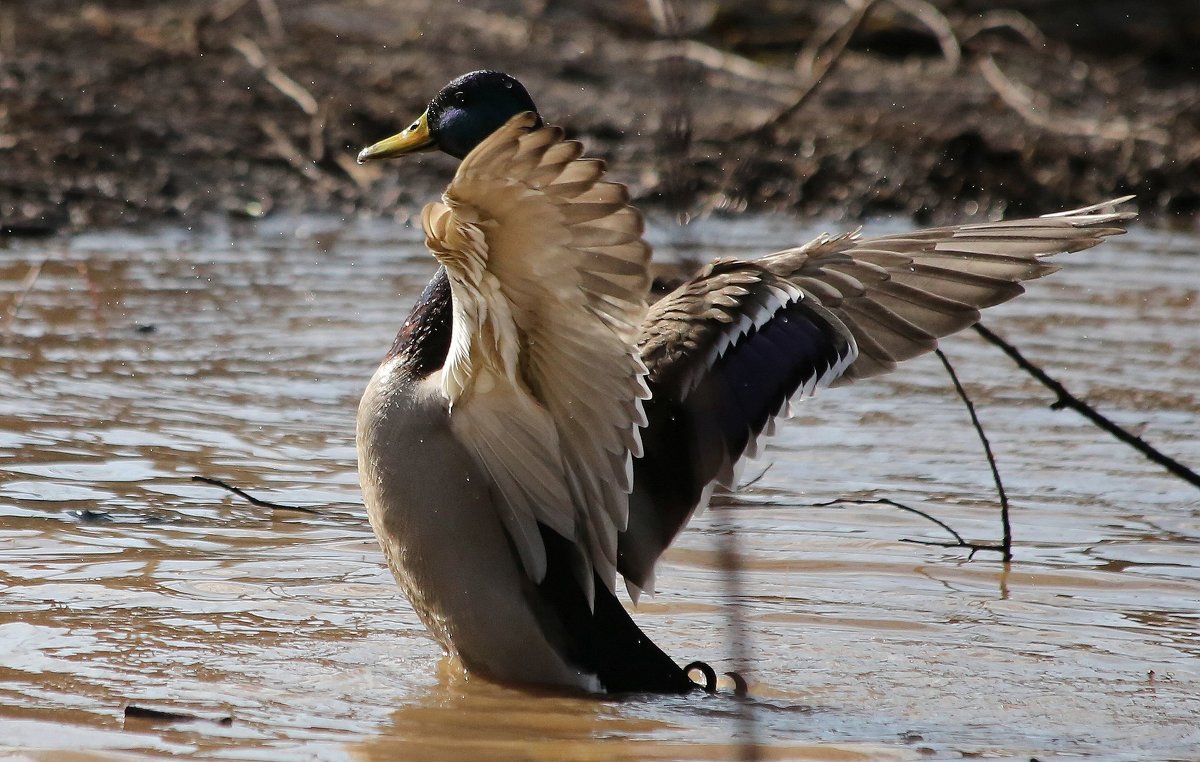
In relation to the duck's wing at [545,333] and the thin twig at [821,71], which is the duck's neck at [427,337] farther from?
the thin twig at [821,71]

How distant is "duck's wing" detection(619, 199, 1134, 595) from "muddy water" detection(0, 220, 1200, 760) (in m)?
0.39

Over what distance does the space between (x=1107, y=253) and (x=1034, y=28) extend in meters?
4.43

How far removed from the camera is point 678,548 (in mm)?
5156

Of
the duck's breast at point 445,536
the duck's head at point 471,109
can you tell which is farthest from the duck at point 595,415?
the duck's head at point 471,109

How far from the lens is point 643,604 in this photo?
4.71m

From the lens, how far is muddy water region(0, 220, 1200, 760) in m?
3.73

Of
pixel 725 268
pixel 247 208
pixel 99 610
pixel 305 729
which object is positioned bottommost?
pixel 247 208

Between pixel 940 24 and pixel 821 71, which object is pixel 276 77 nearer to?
pixel 821 71


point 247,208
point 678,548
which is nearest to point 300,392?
point 678,548

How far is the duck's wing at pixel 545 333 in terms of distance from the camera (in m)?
3.18

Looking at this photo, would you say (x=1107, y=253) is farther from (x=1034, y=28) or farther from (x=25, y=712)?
(x=25, y=712)

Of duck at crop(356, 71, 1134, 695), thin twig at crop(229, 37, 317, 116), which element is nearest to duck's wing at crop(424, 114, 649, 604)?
duck at crop(356, 71, 1134, 695)

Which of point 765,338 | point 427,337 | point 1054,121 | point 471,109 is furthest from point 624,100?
point 765,338

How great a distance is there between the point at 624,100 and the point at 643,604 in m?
8.41
